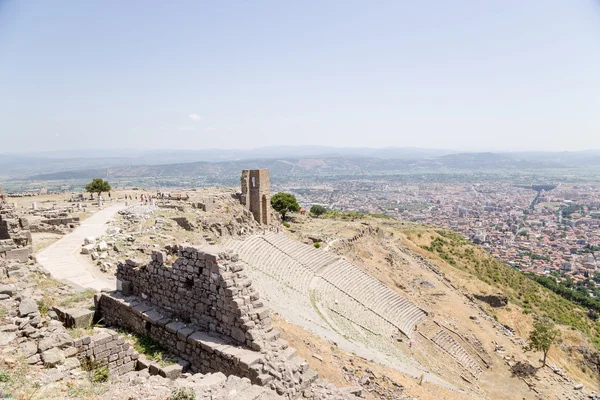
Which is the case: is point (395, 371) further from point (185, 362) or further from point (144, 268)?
point (144, 268)

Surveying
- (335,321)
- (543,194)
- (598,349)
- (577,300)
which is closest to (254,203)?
(335,321)

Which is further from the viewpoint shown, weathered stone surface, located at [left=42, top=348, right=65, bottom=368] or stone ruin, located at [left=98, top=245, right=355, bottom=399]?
stone ruin, located at [left=98, top=245, right=355, bottom=399]

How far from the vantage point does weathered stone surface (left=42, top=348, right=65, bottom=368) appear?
21.3ft

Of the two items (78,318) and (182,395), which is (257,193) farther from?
(182,395)

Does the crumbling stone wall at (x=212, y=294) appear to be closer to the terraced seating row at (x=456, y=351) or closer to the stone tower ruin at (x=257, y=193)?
the terraced seating row at (x=456, y=351)

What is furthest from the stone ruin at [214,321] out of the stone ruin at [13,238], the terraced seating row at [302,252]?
the terraced seating row at [302,252]

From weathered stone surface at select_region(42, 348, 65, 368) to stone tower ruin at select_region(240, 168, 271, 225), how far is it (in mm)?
27971

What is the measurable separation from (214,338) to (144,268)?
9.72 ft

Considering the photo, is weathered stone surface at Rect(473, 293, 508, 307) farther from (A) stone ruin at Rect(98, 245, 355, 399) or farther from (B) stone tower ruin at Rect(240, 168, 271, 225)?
(A) stone ruin at Rect(98, 245, 355, 399)

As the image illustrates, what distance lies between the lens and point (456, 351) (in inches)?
958

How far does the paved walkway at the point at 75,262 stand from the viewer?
14125 mm

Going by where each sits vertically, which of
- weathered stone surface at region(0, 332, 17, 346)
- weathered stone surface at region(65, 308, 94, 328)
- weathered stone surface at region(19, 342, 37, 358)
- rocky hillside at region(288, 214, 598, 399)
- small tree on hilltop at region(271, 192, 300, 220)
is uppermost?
weathered stone surface at region(0, 332, 17, 346)

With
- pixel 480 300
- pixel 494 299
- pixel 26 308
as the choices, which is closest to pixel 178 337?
pixel 26 308

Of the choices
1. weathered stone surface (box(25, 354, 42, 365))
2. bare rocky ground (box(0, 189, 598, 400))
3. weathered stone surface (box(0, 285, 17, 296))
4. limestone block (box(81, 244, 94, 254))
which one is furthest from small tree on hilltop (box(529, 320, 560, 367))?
weathered stone surface (box(0, 285, 17, 296))
